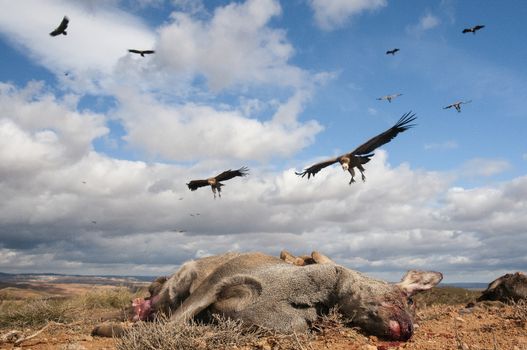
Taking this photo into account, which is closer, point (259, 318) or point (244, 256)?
point (259, 318)

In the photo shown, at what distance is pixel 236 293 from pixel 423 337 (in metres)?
2.75

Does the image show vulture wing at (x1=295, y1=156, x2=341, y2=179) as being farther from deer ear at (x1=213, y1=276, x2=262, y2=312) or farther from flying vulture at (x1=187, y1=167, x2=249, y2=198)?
deer ear at (x1=213, y1=276, x2=262, y2=312)

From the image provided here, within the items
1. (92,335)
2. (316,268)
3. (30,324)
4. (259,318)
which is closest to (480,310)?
(316,268)

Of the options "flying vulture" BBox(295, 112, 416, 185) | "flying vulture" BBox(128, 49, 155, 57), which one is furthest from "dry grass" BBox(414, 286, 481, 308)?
"flying vulture" BBox(128, 49, 155, 57)

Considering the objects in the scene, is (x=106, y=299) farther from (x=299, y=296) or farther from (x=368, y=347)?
(x=368, y=347)

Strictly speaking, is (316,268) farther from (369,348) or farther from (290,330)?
(369,348)

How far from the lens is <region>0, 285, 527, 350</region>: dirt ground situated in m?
6.25

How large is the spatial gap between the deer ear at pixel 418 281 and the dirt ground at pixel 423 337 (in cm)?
60

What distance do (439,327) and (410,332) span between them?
70.5 inches

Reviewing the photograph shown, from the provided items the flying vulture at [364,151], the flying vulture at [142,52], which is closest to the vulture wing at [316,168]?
the flying vulture at [364,151]

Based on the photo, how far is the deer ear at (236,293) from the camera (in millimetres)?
7191

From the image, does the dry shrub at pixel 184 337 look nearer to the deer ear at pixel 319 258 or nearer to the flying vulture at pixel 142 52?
the deer ear at pixel 319 258

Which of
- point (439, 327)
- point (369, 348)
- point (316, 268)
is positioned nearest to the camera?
point (369, 348)

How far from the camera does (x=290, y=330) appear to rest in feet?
21.8
